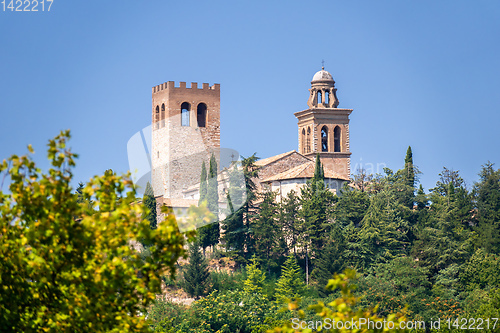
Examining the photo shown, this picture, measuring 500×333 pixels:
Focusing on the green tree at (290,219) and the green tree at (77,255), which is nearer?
the green tree at (77,255)

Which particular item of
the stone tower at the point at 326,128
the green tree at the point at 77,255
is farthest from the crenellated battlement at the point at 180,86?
the green tree at the point at 77,255

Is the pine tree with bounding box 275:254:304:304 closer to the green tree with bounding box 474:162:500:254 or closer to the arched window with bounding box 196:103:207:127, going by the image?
the green tree with bounding box 474:162:500:254

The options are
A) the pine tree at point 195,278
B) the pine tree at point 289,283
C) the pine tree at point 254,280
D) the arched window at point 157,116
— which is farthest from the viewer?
the arched window at point 157,116

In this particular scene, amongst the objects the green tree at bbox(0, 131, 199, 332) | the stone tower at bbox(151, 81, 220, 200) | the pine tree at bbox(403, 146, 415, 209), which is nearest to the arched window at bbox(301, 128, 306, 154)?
the stone tower at bbox(151, 81, 220, 200)

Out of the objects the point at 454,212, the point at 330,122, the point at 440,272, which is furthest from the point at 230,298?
the point at 330,122

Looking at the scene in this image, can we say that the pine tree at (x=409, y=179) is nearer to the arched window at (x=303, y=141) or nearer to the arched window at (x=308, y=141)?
the arched window at (x=308, y=141)

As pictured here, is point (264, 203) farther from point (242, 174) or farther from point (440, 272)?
point (440, 272)

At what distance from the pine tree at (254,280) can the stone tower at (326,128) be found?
19.7 m

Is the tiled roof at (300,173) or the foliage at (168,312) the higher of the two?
the tiled roof at (300,173)

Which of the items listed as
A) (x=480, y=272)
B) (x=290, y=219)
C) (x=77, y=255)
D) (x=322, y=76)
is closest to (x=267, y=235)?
(x=290, y=219)

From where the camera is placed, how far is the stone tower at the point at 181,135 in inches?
2136

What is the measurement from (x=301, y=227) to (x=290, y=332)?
32694 millimetres

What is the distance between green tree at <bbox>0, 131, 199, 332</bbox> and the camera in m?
7.37

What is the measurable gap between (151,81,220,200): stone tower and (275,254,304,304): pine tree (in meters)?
16.7
